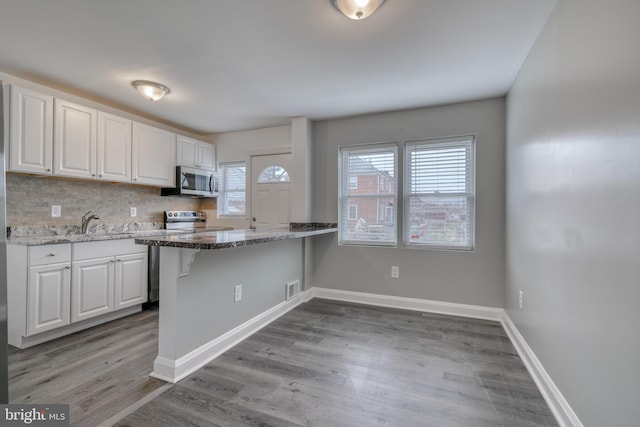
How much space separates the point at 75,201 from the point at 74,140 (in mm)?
696

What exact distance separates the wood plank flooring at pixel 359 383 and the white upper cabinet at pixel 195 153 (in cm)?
267

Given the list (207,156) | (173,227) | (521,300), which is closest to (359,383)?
(521,300)

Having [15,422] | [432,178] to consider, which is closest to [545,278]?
[432,178]

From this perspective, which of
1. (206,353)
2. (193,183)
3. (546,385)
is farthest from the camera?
(193,183)

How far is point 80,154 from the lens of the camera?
9.51 feet

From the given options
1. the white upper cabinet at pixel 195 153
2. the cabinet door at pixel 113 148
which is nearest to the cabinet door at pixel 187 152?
the white upper cabinet at pixel 195 153

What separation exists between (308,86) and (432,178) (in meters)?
1.74

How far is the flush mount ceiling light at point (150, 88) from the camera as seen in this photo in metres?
2.74

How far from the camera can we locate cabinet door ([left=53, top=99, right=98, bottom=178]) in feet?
8.94

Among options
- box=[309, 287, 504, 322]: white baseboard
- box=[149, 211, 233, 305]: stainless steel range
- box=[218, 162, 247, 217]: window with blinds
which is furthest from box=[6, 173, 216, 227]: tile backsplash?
box=[309, 287, 504, 322]: white baseboard

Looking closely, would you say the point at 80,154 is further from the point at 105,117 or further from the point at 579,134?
the point at 579,134

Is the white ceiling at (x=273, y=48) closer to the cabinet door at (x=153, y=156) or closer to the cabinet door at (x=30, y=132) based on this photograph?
the cabinet door at (x=30, y=132)

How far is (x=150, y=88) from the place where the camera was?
2764mm

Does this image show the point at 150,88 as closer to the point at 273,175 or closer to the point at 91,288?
the point at 273,175
